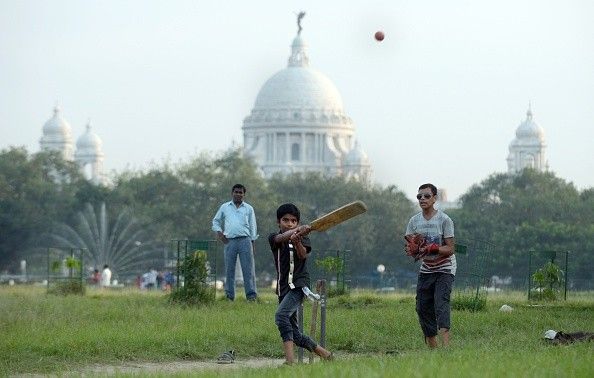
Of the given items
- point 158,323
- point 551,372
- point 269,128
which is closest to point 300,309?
point 551,372

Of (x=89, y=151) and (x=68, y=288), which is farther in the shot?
(x=89, y=151)

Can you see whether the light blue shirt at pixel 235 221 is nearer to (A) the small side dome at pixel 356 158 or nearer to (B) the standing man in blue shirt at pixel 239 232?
(B) the standing man in blue shirt at pixel 239 232

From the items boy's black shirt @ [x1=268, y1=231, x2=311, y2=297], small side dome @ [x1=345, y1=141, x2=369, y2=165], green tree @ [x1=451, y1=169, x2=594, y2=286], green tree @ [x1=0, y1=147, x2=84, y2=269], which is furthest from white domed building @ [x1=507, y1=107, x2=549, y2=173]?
boy's black shirt @ [x1=268, y1=231, x2=311, y2=297]

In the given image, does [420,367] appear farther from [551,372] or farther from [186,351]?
[186,351]

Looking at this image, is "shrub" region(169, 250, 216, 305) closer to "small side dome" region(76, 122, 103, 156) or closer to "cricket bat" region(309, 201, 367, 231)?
"cricket bat" region(309, 201, 367, 231)

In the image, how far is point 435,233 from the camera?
1373cm

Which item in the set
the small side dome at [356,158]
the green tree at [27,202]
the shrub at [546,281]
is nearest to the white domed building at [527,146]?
the small side dome at [356,158]

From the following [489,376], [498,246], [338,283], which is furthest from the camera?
[498,246]

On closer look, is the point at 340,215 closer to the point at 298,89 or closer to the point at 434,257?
the point at 434,257

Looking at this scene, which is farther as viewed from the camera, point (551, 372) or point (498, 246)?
point (498, 246)

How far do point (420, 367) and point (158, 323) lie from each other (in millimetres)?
5908

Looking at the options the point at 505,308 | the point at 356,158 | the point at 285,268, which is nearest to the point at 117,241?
the point at 505,308

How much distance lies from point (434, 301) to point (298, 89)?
475 ft

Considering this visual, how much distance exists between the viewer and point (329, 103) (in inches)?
6294
